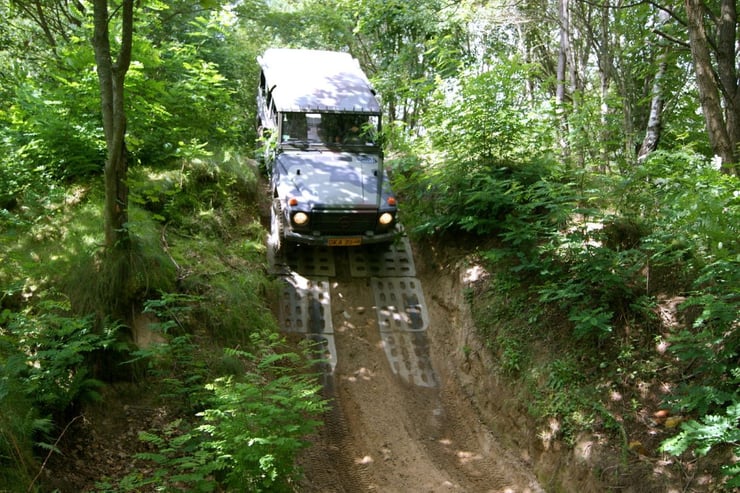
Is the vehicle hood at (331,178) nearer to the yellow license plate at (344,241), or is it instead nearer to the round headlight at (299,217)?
the round headlight at (299,217)

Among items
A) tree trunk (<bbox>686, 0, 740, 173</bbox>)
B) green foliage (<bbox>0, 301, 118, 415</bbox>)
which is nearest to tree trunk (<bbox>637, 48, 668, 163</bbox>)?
tree trunk (<bbox>686, 0, 740, 173</bbox>)

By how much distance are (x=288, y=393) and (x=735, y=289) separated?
12.4 ft

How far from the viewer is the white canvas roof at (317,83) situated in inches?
362

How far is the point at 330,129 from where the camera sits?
365 inches

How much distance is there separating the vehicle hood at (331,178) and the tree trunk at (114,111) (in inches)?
123

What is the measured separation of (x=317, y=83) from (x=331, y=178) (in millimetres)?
2061

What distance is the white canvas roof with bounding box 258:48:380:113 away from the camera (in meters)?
9.19

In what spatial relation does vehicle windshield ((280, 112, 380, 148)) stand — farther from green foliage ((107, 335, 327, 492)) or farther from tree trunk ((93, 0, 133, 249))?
green foliage ((107, 335, 327, 492))

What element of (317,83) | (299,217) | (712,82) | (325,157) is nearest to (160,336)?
(299,217)

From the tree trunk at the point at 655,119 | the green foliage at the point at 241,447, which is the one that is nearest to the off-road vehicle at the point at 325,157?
the green foliage at the point at 241,447

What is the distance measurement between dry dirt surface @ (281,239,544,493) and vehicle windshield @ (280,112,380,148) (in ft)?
6.90

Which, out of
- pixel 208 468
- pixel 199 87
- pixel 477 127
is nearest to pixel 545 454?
pixel 208 468

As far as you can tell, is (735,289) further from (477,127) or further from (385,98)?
(385,98)

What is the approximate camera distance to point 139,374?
216 inches
